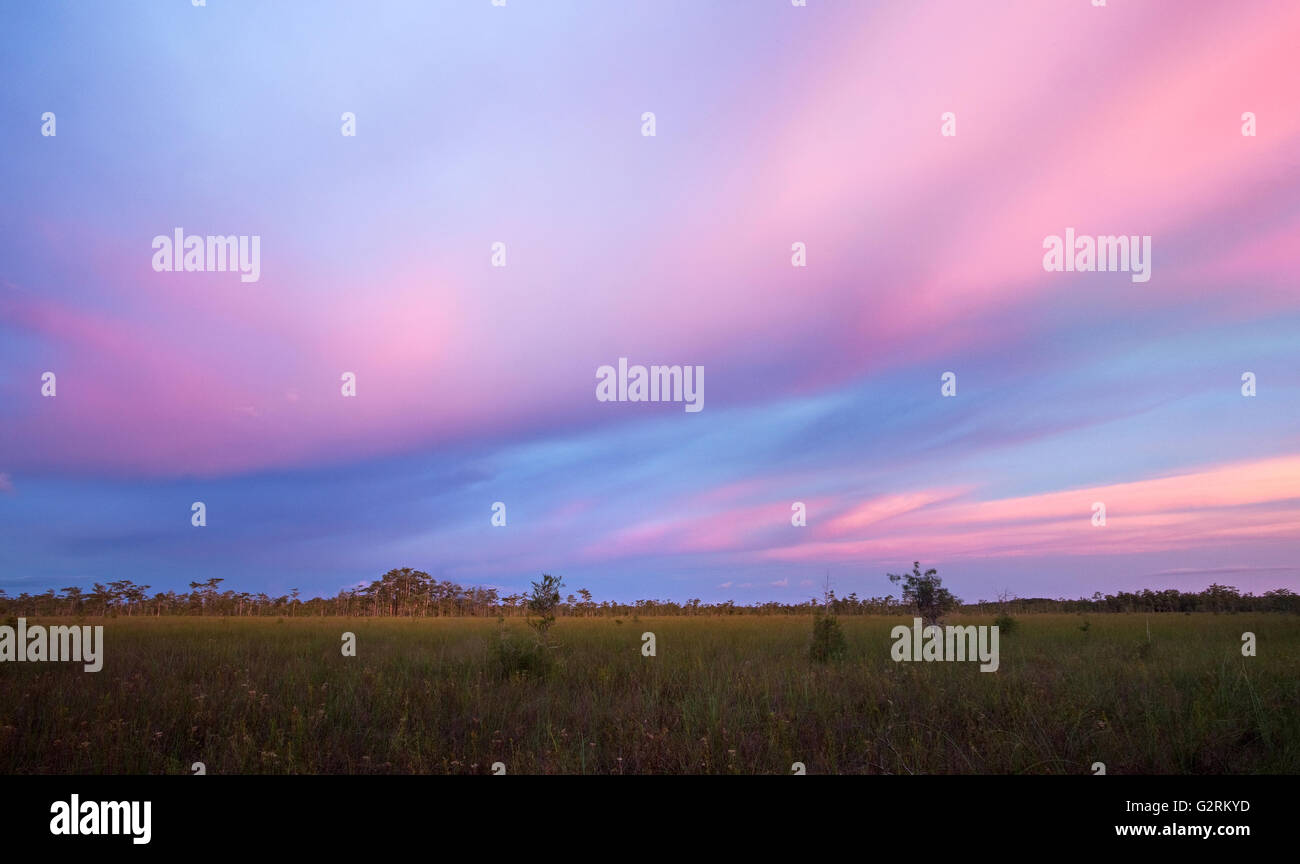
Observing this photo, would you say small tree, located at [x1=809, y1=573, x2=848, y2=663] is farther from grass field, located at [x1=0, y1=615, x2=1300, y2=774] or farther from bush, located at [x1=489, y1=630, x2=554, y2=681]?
bush, located at [x1=489, y1=630, x2=554, y2=681]

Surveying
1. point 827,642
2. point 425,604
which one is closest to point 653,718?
point 827,642

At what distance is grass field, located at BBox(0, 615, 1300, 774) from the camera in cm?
642

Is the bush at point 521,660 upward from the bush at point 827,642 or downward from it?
upward

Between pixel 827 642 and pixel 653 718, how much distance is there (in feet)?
25.3

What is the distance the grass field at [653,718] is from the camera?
6418 mm

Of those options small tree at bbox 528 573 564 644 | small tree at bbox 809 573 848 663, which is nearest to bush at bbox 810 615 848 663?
small tree at bbox 809 573 848 663

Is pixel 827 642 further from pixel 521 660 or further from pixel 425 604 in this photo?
pixel 425 604

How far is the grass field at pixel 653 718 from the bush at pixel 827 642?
1.97 meters

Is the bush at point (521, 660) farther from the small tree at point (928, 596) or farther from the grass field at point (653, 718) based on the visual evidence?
the small tree at point (928, 596)

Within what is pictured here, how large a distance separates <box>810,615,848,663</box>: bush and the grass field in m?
1.97

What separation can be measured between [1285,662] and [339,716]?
17.8 meters

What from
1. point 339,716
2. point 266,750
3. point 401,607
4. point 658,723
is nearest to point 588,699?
point 658,723

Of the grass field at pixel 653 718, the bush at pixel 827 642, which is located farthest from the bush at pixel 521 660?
the bush at pixel 827 642

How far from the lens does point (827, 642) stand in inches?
555
